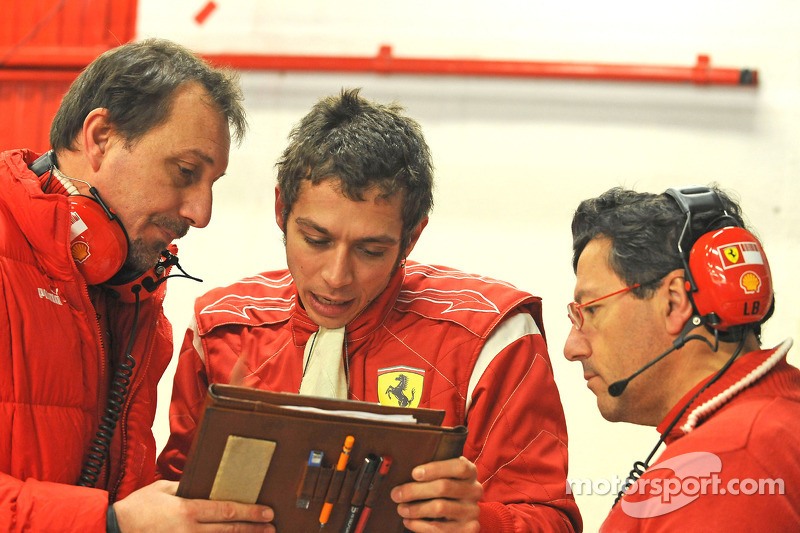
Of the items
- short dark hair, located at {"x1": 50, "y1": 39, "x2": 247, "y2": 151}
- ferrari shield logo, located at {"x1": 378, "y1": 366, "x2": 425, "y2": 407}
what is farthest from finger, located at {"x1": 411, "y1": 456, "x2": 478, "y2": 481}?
short dark hair, located at {"x1": 50, "y1": 39, "x2": 247, "y2": 151}

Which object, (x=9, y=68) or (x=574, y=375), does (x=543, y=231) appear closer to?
(x=574, y=375)

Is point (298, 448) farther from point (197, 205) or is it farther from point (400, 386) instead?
point (197, 205)

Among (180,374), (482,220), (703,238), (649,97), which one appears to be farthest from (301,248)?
(649,97)

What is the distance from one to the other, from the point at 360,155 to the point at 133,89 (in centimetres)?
51

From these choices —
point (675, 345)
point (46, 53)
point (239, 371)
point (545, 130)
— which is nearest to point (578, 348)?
point (675, 345)

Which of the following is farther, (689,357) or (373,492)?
(689,357)

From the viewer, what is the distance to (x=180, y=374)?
1.98 m

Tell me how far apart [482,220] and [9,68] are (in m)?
2.63

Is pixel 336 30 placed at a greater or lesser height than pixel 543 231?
greater

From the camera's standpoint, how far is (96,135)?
5.64 feet

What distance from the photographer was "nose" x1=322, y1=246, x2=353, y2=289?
5.80 ft

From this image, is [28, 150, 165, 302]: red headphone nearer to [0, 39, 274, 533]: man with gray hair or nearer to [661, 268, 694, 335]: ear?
[0, 39, 274, 533]: man with gray hair

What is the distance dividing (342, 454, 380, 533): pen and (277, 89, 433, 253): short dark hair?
25.0 inches

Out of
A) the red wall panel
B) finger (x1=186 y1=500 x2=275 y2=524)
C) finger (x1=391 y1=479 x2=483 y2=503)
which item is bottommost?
finger (x1=186 y1=500 x2=275 y2=524)
